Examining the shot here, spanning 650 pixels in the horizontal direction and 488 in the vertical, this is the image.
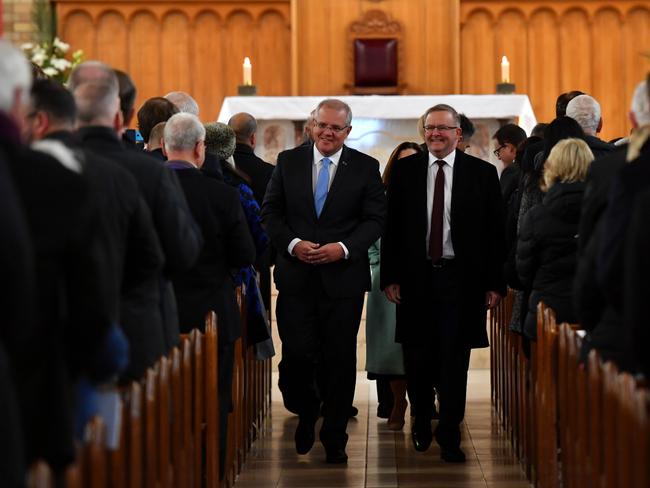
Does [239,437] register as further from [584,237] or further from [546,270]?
[584,237]

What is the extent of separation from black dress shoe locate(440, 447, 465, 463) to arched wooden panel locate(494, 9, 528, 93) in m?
6.87

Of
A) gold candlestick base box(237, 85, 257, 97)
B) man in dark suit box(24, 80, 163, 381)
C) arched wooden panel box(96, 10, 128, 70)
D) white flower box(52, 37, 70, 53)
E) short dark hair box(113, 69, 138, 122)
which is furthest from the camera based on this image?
arched wooden panel box(96, 10, 128, 70)

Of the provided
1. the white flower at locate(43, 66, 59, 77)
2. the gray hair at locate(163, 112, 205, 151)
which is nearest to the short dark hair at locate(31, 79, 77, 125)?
the gray hair at locate(163, 112, 205, 151)

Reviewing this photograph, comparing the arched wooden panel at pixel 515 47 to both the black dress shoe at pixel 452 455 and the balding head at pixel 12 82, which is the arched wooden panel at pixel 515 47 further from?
the balding head at pixel 12 82

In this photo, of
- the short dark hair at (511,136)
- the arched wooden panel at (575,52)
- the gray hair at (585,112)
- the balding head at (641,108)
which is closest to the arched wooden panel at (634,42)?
the arched wooden panel at (575,52)

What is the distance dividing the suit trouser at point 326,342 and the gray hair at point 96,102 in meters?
2.41

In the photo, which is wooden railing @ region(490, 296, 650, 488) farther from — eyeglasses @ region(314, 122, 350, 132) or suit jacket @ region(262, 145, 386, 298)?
eyeglasses @ region(314, 122, 350, 132)

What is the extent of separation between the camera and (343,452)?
21.0 feet

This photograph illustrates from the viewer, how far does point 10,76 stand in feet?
9.36

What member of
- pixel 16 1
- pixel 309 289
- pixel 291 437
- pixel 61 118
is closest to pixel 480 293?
pixel 309 289

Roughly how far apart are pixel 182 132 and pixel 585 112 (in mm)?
2254

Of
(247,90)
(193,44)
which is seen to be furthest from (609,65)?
(193,44)

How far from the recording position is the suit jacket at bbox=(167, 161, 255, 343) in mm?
5426

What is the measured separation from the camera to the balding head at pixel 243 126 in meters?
7.71
